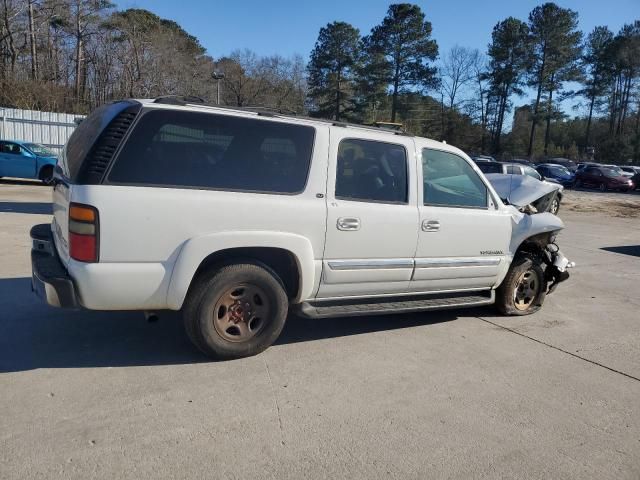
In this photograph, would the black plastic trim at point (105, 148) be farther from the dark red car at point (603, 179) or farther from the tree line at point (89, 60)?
the dark red car at point (603, 179)

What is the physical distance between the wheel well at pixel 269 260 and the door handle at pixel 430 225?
1281 mm

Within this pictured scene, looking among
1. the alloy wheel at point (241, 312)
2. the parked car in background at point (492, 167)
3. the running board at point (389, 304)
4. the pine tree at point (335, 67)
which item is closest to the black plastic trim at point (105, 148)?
the alloy wheel at point (241, 312)

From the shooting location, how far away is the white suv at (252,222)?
3436 millimetres

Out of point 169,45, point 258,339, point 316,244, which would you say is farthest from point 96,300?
point 169,45

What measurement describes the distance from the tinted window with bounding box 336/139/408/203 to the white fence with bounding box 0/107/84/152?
833 inches

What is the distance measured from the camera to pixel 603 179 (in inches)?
1367

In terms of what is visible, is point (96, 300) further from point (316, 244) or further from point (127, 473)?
point (316, 244)

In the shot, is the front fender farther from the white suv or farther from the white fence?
the white fence

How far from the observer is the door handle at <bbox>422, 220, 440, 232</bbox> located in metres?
4.63

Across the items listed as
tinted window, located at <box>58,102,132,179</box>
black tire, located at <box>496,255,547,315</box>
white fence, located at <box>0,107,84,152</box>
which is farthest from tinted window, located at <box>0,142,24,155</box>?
black tire, located at <box>496,255,547,315</box>

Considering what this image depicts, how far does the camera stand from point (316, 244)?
409 centimetres

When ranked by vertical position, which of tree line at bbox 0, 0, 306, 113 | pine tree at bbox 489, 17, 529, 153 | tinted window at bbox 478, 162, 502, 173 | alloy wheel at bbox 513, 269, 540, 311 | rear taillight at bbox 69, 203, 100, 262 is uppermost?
pine tree at bbox 489, 17, 529, 153

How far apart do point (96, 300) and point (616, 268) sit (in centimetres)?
875

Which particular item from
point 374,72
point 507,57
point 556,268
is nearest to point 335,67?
point 374,72
